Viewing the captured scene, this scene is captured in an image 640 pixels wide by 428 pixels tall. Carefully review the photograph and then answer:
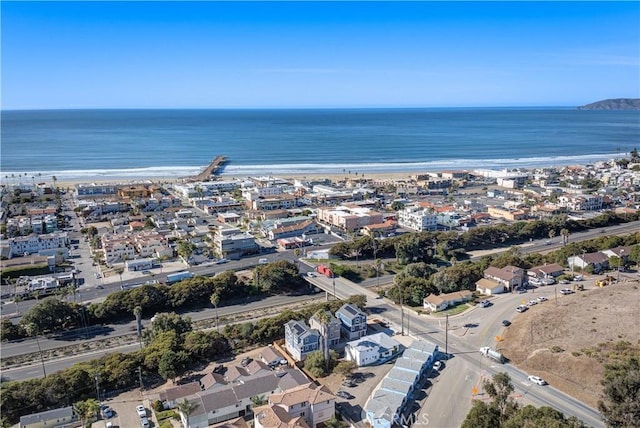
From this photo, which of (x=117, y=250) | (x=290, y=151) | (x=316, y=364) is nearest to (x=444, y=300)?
(x=316, y=364)

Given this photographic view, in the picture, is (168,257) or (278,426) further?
(168,257)

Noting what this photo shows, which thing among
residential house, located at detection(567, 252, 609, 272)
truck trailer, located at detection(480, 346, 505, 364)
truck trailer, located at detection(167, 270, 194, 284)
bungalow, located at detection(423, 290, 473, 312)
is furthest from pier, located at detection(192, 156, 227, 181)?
truck trailer, located at detection(480, 346, 505, 364)

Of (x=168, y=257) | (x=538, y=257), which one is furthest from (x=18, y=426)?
(x=538, y=257)

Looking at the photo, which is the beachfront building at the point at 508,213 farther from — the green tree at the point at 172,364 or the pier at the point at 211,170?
the pier at the point at 211,170

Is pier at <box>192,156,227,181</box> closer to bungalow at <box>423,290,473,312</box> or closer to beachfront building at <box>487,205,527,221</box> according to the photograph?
beachfront building at <box>487,205,527,221</box>

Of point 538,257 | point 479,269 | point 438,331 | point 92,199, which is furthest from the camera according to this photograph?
point 92,199

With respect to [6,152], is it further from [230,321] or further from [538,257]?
[538,257]
